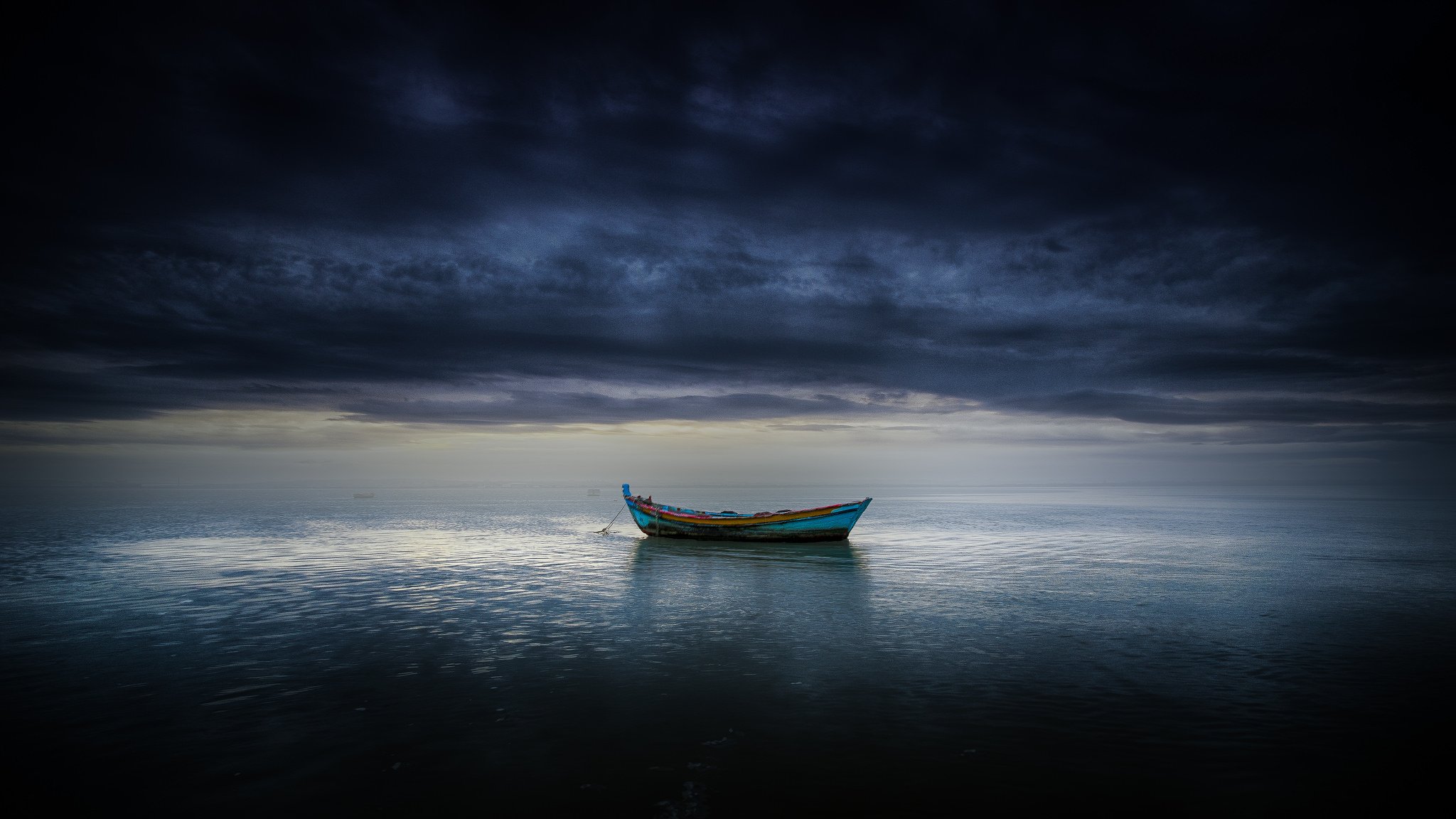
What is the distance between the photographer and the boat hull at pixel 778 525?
47156 mm

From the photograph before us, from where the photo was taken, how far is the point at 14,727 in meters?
12.4

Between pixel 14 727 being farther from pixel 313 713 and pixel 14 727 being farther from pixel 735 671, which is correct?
pixel 735 671

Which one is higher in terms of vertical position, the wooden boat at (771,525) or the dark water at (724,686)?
the wooden boat at (771,525)

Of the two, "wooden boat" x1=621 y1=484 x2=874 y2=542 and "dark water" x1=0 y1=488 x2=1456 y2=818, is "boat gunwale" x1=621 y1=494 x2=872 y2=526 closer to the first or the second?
"wooden boat" x1=621 y1=484 x2=874 y2=542

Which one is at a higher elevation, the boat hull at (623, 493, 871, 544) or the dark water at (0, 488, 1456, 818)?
the boat hull at (623, 493, 871, 544)

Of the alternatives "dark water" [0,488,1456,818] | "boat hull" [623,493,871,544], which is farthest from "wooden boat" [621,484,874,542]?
"dark water" [0,488,1456,818]

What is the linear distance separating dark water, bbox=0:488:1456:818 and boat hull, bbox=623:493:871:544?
11.4 m

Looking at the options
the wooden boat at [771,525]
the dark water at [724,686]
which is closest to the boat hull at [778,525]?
the wooden boat at [771,525]

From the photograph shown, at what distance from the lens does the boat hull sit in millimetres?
47156

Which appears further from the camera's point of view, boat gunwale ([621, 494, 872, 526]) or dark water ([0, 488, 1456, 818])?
boat gunwale ([621, 494, 872, 526])

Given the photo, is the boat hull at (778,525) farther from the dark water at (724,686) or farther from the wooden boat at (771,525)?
the dark water at (724,686)

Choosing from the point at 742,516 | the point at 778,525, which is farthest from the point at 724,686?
the point at 742,516

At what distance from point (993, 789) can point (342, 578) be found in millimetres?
28972

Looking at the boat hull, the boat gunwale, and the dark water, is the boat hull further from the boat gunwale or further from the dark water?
the dark water
